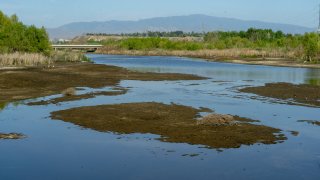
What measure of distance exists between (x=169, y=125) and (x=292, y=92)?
16.8 meters

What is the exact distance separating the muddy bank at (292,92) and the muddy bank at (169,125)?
919 centimetres

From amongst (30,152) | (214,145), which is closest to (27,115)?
(30,152)

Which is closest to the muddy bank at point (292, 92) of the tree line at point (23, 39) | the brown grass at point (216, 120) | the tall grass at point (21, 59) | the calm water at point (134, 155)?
the calm water at point (134, 155)

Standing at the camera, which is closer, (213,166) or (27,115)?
(213,166)

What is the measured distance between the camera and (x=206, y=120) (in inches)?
822

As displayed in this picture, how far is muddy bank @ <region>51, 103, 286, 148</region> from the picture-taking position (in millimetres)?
18453

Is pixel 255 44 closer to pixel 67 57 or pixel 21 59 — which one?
pixel 67 57

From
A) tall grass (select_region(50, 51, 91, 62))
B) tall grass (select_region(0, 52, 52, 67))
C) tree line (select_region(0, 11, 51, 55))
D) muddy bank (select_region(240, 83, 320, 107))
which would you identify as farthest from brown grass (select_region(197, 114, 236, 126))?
tall grass (select_region(50, 51, 91, 62))

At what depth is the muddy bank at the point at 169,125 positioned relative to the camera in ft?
60.5

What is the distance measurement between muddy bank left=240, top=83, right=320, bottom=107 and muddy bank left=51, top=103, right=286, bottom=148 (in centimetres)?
919

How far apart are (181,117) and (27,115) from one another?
26.2 ft

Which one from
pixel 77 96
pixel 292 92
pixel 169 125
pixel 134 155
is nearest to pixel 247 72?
pixel 292 92

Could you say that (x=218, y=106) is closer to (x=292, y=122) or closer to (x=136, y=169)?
(x=292, y=122)

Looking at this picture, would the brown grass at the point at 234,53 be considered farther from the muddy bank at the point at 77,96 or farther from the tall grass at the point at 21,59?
the muddy bank at the point at 77,96
